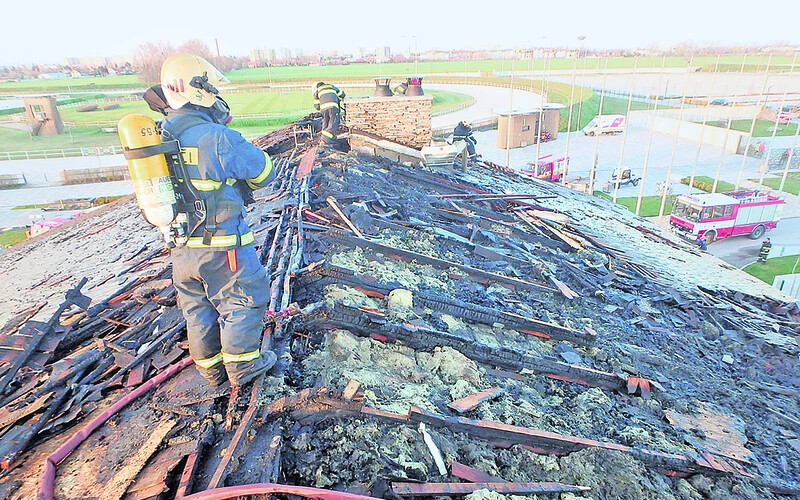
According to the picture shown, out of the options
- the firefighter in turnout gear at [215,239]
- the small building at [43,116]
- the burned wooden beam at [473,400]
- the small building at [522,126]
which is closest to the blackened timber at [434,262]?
the burned wooden beam at [473,400]

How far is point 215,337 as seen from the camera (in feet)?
11.0

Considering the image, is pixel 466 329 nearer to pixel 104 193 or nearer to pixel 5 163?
pixel 104 193

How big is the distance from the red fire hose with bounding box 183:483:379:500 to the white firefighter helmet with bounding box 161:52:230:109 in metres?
2.61

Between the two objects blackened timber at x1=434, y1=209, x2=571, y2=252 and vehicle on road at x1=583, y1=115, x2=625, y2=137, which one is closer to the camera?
blackened timber at x1=434, y1=209, x2=571, y2=252

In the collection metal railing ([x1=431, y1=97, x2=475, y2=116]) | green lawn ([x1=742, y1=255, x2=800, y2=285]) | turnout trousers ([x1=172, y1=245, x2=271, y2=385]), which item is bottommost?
green lawn ([x1=742, y1=255, x2=800, y2=285])

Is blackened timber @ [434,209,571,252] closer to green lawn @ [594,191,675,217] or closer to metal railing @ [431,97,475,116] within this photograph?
green lawn @ [594,191,675,217]

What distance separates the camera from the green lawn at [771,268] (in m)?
17.6

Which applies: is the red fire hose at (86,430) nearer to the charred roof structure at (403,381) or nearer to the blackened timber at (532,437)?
the charred roof structure at (403,381)

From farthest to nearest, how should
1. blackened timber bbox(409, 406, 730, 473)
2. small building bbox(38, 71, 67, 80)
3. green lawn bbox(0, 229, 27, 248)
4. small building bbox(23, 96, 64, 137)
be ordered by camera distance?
small building bbox(38, 71, 67, 80), small building bbox(23, 96, 64, 137), green lawn bbox(0, 229, 27, 248), blackened timber bbox(409, 406, 730, 473)

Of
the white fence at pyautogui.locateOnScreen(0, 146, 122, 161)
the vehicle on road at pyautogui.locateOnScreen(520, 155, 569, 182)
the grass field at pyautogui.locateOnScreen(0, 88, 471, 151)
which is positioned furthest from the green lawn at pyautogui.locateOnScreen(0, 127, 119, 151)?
the vehicle on road at pyautogui.locateOnScreen(520, 155, 569, 182)

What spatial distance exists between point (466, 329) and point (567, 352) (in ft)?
3.90

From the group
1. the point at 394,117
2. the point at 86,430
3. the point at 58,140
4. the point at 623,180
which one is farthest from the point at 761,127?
the point at 58,140

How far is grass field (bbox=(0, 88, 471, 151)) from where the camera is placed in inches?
1842

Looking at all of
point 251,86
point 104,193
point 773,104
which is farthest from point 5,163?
point 773,104
